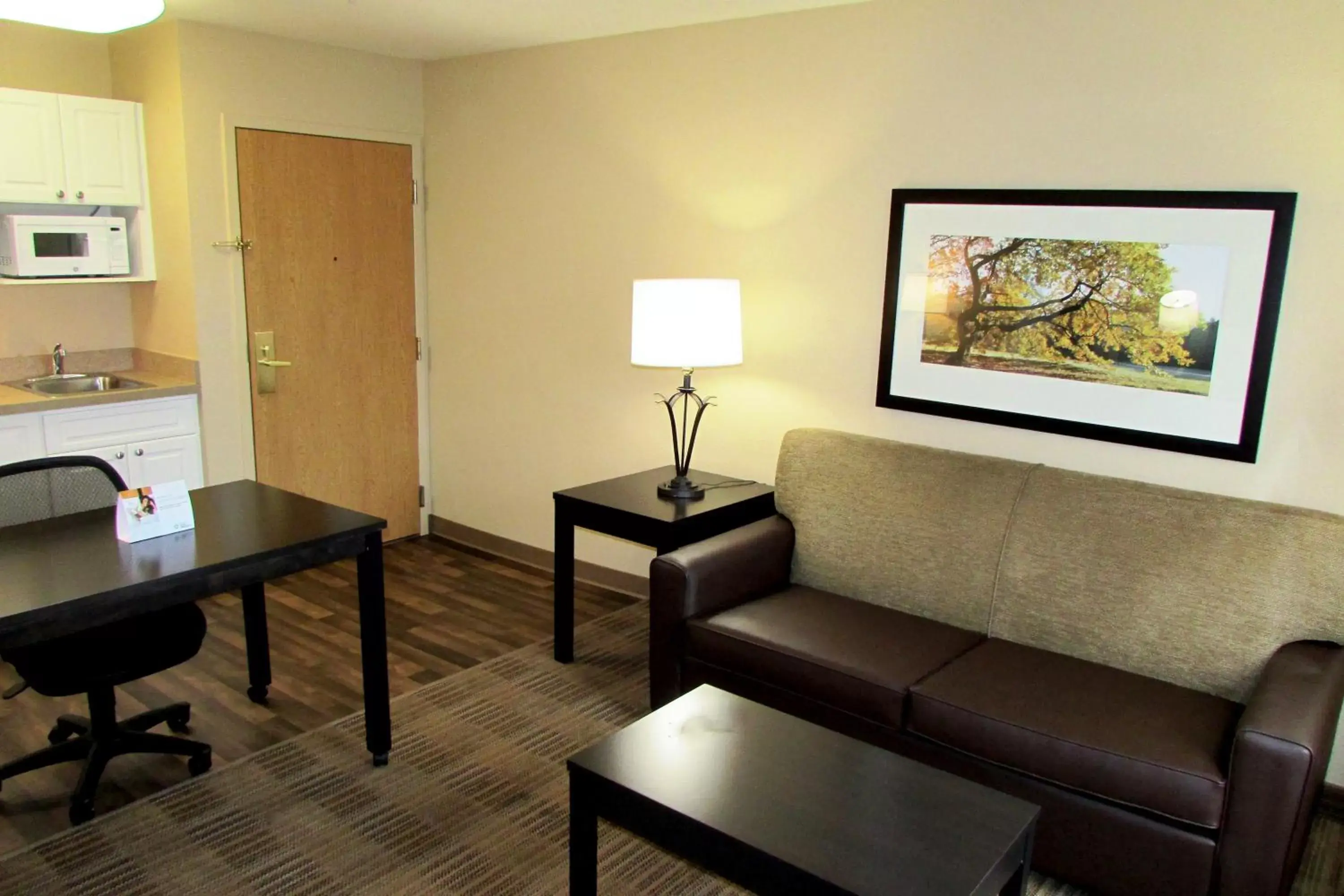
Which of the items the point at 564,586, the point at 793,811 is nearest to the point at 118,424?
the point at 564,586

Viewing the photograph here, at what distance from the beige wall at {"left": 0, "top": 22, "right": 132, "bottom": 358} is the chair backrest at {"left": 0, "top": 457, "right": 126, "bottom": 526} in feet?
5.29

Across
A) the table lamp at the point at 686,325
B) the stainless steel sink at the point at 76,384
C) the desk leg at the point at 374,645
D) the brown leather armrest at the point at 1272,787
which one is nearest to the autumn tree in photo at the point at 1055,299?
the table lamp at the point at 686,325

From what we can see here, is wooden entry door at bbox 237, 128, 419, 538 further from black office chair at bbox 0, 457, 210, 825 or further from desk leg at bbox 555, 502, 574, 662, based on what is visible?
black office chair at bbox 0, 457, 210, 825

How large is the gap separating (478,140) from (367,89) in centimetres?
55

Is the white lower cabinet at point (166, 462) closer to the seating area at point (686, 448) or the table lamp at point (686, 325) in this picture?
the seating area at point (686, 448)

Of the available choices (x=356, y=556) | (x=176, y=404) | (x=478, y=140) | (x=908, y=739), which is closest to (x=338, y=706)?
(x=356, y=556)

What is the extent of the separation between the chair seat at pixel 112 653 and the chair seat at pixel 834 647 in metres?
1.42

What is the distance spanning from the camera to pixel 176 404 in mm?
3961

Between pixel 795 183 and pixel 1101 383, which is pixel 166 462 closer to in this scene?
pixel 795 183

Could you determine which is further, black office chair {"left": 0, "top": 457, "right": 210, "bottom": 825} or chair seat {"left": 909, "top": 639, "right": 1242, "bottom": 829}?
black office chair {"left": 0, "top": 457, "right": 210, "bottom": 825}

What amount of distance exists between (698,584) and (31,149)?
3.01m

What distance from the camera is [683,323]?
3227 mm

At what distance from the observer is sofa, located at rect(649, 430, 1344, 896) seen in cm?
211

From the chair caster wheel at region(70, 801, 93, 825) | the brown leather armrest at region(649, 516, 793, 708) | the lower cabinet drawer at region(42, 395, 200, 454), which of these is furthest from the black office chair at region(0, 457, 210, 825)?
the brown leather armrest at region(649, 516, 793, 708)
